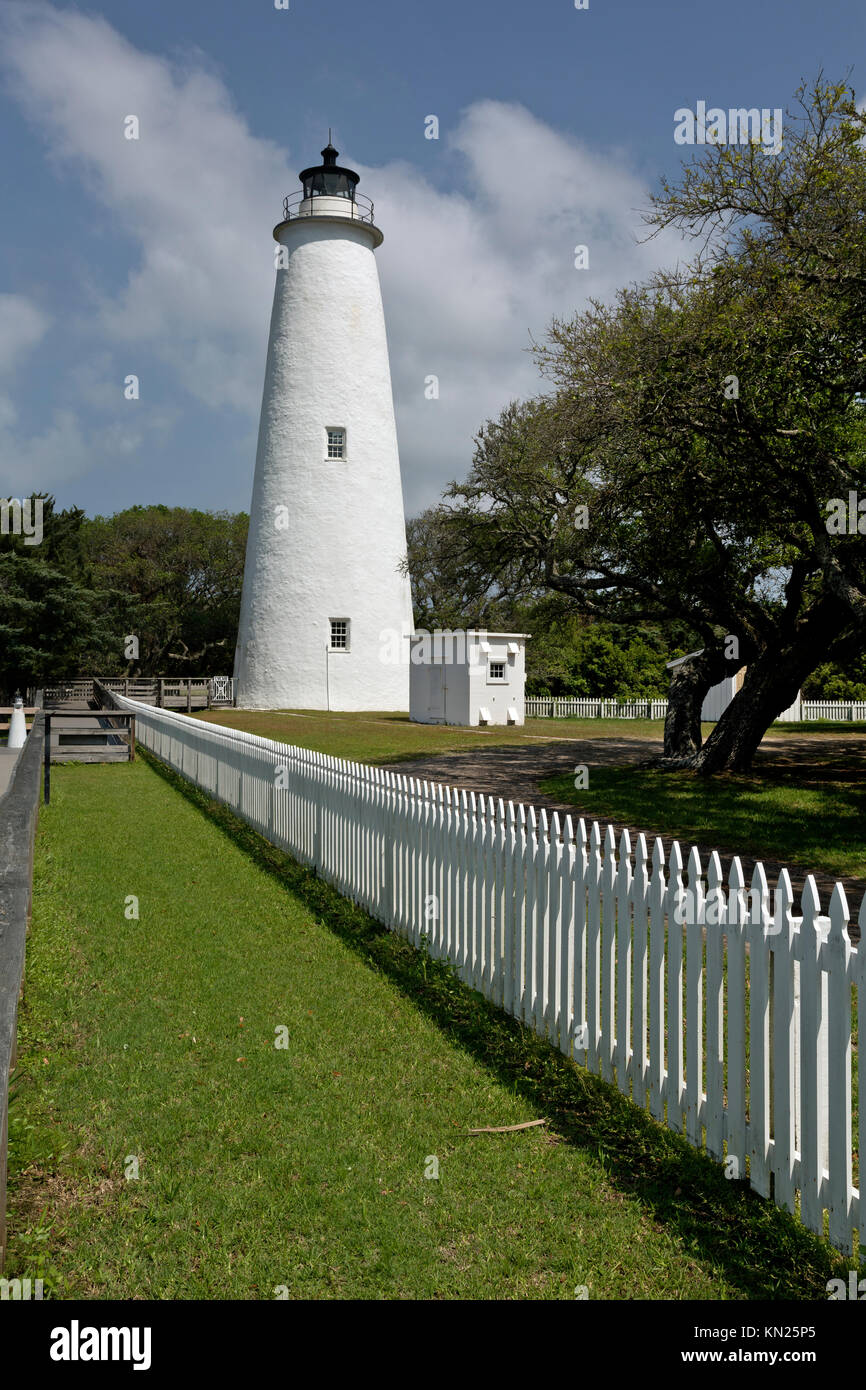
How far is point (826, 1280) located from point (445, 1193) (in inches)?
56.1

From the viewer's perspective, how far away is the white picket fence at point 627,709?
32.0m

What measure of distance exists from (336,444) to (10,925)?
106ft

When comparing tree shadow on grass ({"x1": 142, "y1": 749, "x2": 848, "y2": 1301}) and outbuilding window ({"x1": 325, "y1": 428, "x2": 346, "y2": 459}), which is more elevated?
outbuilding window ({"x1": 325, "y1": 428, "x2": 346, "y2": 459})

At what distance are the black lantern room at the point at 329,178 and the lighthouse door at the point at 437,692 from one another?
18.7 metres

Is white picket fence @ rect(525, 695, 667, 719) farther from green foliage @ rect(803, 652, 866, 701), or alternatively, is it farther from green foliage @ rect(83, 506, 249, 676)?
green foliage @ rect(83, 506, 249, 676)

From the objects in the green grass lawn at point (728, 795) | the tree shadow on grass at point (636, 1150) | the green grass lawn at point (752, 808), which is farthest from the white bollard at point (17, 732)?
the tree shadow on grass at point (636, 1150)

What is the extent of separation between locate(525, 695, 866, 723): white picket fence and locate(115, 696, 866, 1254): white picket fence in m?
27.4

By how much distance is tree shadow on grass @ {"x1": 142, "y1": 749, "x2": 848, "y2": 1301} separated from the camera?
3.30 m

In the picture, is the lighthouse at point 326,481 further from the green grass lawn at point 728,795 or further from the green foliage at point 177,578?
the green foliage at point 177,578

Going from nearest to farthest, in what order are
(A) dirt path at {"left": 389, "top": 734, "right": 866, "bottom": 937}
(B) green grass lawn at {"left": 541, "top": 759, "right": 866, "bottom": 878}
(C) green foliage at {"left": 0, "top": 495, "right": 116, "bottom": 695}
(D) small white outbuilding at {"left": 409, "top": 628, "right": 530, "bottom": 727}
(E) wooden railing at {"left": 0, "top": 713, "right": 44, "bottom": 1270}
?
(E) wooden railing at {"left": 0, "top": 713, "right": 44, "bottom": 1270} < (B) green grass lawn at {"left": 541, "top": 759, "right": 866, "bottom": 878} < (A) dirt path at {"left": 389, "top": 734, "right": 866, "bottom": 937} < (D) small white outbuilding at {"left": 409, "top": 628, "right": 530, "bottom": 727} < (C) green foliage at {"left": 0, "top": 495, "right": 116, "bottom": 695}

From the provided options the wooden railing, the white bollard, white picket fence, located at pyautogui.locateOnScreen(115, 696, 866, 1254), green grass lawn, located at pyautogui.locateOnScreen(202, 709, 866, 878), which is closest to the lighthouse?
green grass lawn, located at pyautogui.locateOnScreen(202, 709, 866, 878)

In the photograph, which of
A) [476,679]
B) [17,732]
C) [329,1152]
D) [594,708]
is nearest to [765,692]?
[329,1152]

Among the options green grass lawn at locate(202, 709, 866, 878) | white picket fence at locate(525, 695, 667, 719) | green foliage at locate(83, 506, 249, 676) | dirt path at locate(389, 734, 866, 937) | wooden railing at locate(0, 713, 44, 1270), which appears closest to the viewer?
wooden railing at locate(0, 713, 44, 1270)
